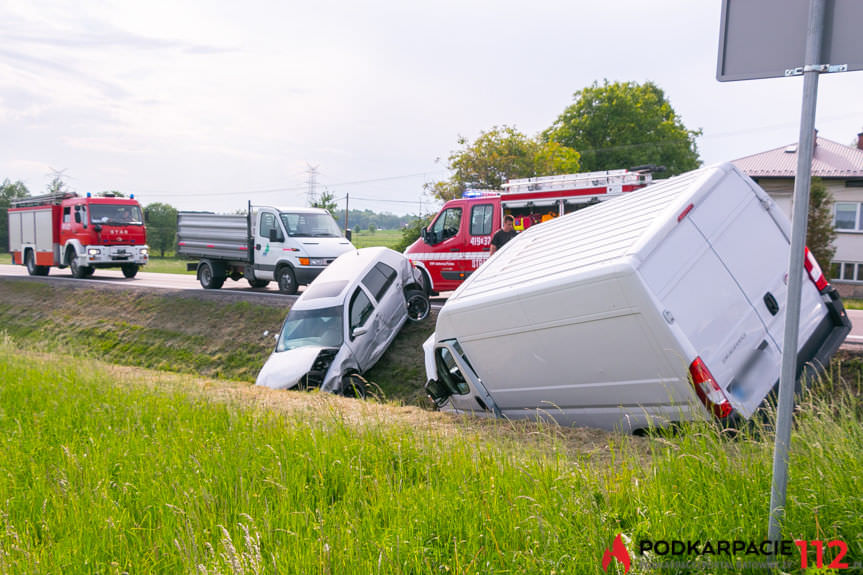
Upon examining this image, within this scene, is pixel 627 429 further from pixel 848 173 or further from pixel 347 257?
pixel 848 173

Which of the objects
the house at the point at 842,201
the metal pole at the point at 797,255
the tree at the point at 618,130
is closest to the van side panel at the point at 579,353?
the metal pole at the point at 797,255

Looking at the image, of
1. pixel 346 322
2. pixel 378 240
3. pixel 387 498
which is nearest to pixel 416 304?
pixel 346 322

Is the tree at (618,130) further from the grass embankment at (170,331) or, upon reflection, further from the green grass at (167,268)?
the grass embankment at (170,331)

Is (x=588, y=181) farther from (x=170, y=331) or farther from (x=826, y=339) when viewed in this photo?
(x=170, y=331)

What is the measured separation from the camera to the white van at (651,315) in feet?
18.7

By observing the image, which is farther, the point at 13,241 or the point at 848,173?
the point at 13,241

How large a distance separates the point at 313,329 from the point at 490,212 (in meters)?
5.51

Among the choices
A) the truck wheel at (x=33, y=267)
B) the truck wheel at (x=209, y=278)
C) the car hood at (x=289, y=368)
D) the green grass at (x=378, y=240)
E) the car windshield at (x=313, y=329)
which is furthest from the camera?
the green grass at (x=378, y=240)

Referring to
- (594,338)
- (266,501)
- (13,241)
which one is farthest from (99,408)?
(13,241)

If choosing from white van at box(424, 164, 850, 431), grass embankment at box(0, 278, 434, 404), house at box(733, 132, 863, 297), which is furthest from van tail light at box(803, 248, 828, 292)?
house at box(733, 132, 863, 297)

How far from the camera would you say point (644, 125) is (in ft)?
173

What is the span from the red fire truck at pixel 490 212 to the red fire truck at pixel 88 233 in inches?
566

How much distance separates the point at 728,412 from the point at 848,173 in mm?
27958

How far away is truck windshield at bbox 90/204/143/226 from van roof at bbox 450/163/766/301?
20.8 m
